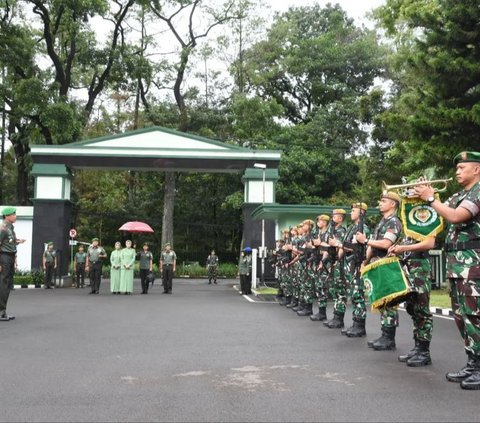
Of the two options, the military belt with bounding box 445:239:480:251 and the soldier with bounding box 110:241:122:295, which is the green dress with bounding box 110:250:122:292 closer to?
the soldier with bounding box 110:241:122:295

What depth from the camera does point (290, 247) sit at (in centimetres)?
1422

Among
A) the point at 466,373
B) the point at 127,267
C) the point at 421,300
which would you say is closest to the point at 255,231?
the point at 127,267

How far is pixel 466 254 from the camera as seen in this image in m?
5.82

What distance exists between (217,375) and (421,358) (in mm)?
2309

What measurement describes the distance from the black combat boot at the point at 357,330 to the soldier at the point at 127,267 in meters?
12.1

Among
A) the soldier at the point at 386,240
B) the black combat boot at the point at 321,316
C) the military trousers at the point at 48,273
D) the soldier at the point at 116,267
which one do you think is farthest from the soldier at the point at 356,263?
the military trousers at the point at 48,273

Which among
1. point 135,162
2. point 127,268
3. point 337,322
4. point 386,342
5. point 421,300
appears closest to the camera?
point 421,300

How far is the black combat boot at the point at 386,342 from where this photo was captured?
26.3 feet

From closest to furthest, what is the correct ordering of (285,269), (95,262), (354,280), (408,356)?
1. (408,356)
2. (354,280)
3. (285,269)
4. (95,262)

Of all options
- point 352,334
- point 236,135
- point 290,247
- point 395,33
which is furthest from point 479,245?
point 236,135

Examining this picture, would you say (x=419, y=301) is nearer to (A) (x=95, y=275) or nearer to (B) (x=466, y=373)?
(B) (x=466, y=373)

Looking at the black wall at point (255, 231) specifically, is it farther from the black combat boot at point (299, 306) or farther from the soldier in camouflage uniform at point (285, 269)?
the black combat boot at point (299, 306)

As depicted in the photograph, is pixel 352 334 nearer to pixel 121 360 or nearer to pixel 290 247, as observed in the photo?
pixel 121 360

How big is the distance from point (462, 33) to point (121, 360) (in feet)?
38.6
